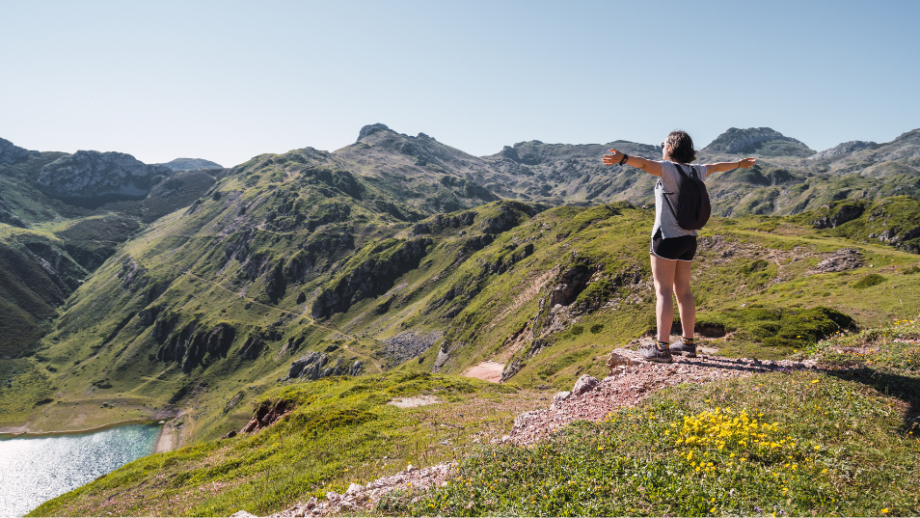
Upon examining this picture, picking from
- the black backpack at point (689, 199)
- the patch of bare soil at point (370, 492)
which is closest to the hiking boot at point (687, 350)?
the black backpack at point (689, 199)

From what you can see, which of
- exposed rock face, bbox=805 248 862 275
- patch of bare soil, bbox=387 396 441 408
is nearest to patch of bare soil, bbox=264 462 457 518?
patch of bare soil, bbox=387 396 441 408

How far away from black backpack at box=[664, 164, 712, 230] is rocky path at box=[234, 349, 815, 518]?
15.9 feet

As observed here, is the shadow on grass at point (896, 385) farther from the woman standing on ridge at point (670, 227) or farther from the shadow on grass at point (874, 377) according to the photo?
the woman standing on ridge at point (670, 227)

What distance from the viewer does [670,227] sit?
36.9ft

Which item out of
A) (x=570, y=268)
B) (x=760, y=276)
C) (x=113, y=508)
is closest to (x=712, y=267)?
(x=760, y=276)

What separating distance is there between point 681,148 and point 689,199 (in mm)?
1547

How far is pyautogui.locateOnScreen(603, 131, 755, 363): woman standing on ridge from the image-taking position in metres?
11.0

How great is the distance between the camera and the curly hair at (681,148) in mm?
11414

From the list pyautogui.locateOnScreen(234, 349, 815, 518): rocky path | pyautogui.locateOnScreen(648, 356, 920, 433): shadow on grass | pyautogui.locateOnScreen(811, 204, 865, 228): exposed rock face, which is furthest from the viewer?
pyautogui.locateOnScreen(811, 204, 865, 228): exposed rock face

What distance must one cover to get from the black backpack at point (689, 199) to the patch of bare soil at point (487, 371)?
205 feet

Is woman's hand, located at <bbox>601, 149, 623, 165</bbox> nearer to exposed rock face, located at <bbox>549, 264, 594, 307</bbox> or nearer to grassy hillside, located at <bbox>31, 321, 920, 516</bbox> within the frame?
grassy hillside, located at <bbox>31, 321, 920, 516</bbox>

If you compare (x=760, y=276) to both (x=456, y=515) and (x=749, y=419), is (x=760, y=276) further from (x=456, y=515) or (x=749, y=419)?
(x=456, y=515)

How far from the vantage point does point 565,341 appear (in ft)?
201

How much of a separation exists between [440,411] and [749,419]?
817 inches
